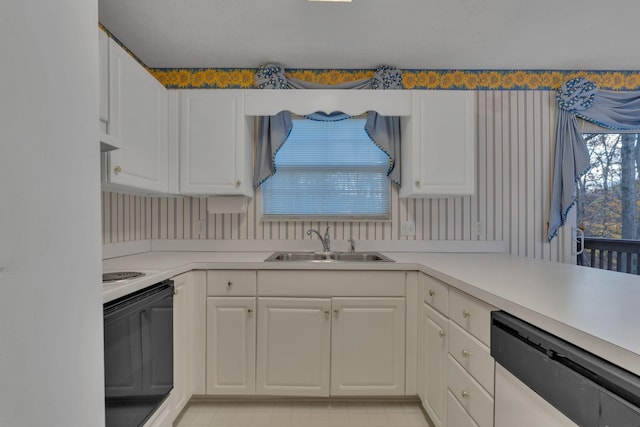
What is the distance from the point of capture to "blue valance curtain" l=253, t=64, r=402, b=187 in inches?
102

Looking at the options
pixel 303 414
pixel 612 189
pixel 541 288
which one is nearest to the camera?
pixel 541 288

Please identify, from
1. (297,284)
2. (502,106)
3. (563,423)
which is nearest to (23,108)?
(563,423)

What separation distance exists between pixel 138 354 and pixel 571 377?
1.49 meters

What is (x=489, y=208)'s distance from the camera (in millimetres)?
2705

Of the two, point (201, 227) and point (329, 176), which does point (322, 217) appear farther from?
point (201, 227)

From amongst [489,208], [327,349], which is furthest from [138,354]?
[489,208]

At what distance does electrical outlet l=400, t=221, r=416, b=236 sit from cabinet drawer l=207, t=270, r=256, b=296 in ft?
4.17

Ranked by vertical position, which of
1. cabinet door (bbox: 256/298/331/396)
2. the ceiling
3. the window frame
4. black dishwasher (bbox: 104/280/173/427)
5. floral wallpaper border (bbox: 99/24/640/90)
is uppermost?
the ceiling

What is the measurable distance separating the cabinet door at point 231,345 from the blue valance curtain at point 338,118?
101 cm

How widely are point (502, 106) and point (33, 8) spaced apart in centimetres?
302

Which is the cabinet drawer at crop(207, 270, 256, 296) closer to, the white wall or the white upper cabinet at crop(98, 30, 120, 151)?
the white upper cabinet at crop(98, 30, 120, 151)

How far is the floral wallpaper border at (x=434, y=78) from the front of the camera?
267cm

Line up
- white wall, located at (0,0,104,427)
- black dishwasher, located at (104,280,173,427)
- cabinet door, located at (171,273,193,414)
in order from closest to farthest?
white wall, located at (0,0,104,427) < black dishwasher, located at (104,280,173,427) < cabinet door, located at (171,273,193,414)

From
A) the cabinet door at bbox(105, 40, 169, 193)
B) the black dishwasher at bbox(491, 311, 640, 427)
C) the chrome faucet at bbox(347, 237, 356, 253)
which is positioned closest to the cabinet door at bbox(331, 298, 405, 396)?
the chrome faucet at bbox(347, 237, 356, 253)
